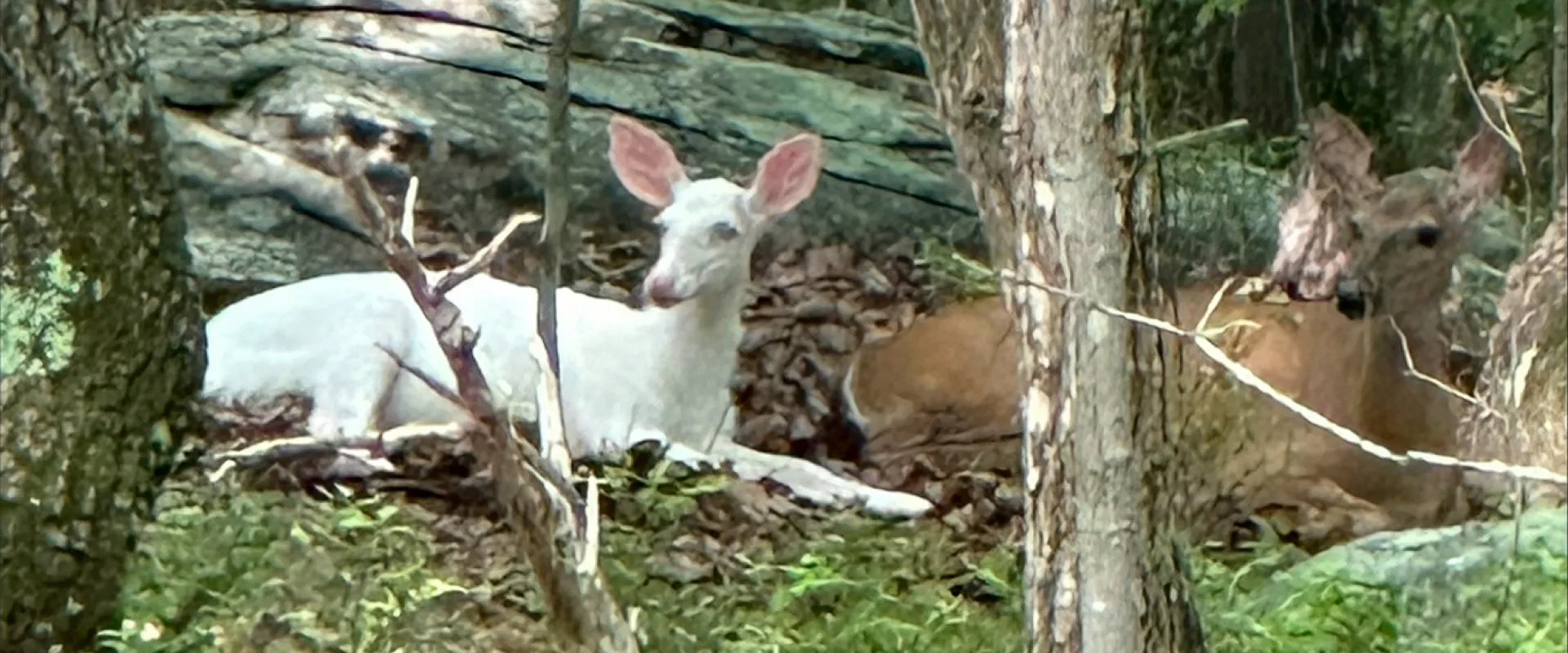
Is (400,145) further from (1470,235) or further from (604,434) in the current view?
(1470,235)

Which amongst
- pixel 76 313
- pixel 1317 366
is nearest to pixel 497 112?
pixel 76 313

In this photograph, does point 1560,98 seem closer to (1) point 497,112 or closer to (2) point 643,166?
(2) point 643,166

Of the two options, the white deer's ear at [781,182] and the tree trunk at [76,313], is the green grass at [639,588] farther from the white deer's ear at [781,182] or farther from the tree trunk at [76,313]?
the white deer's ear at [781,182]

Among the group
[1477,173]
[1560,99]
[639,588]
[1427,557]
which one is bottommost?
[639,588]

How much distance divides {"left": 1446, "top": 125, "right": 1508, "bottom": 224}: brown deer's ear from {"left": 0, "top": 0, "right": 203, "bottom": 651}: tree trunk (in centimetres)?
136

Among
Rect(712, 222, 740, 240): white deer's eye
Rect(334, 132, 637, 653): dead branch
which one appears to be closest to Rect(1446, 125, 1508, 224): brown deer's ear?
Rect(712, 222, 740, 240): white deer's eye

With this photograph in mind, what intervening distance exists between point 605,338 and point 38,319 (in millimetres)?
585

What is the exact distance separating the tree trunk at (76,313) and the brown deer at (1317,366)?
77cm

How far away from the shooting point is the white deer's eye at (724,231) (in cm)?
199

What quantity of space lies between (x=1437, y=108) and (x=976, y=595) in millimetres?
720

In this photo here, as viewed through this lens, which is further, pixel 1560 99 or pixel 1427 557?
pixel 1427 557

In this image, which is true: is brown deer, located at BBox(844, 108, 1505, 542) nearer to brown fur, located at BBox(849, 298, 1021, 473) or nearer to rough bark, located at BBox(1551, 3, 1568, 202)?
brown fur, located at BBox(849, 298, 1021, 473)

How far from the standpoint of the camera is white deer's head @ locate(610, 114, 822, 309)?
200 cm

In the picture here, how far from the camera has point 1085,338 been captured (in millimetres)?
1636
